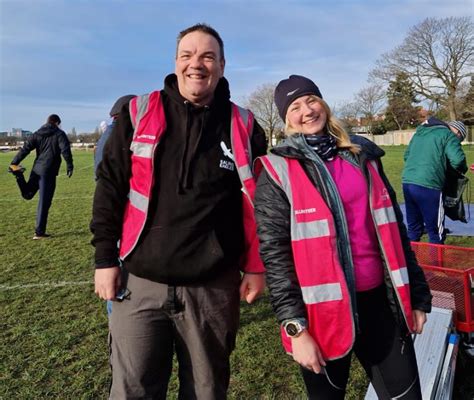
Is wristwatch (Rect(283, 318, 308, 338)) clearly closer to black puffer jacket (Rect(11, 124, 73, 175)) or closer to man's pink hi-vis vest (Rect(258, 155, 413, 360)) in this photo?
man's pink hi-vis vest (Rect(258, 155, 413, 360))

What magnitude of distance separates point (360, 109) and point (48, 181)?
214ft

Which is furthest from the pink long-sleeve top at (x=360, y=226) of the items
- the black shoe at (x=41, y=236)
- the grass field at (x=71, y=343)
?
the black shoe at (x=41, y=236)

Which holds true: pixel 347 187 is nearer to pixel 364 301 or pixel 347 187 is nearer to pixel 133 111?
pixel 364 301

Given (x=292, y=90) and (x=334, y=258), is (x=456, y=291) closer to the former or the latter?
(x=334, y=258)

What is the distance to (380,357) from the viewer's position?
2.00 metres

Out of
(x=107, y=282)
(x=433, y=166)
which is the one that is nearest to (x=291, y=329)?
(x=107, y=282)

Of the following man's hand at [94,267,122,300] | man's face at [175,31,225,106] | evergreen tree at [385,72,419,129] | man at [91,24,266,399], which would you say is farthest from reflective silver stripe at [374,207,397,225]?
evergreen tree at [385,72,419,129]

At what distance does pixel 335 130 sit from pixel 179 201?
2.78ft

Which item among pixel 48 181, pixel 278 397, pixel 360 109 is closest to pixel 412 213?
pixel 278 397

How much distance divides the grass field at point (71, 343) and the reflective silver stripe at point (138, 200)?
1665 mm

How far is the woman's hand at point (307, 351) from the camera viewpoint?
6.01ft

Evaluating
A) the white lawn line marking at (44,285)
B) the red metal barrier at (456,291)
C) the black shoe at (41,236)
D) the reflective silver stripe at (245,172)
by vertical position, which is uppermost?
the reflective silver stripe at (245,172)

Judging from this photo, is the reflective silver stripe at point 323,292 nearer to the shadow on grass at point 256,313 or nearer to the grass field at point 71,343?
the grass field at point 71,343

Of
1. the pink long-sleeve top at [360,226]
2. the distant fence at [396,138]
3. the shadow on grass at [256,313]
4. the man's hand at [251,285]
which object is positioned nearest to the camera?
the pink long-sleeve top at [360,226]
